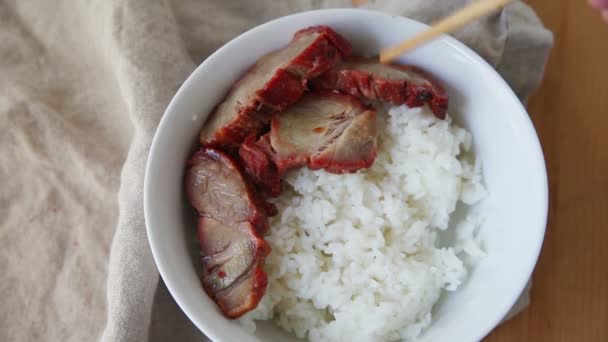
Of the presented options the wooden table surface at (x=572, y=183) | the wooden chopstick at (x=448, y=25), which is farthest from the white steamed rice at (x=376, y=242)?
the wooden table surface at (x=572, y=183)

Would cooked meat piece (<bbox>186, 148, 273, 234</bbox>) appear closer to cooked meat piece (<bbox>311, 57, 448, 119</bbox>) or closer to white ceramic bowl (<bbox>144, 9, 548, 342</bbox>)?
white ceramic bowl (<bbox>144, 9, 548, 342</bbox>)

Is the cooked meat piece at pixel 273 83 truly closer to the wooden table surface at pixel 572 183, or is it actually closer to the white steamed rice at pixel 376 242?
the white steamed rice at pixel 376 242

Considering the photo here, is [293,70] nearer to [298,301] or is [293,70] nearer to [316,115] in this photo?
[316,115]

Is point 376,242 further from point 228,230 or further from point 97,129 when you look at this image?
point 97,129

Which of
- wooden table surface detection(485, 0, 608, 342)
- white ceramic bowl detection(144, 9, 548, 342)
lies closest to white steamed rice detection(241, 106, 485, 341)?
white ceramic bowl detection(144, 9, 548, 342)

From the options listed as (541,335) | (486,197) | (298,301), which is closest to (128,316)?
(298,301)

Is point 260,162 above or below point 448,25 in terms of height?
below

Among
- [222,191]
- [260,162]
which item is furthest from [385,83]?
[222,191]
